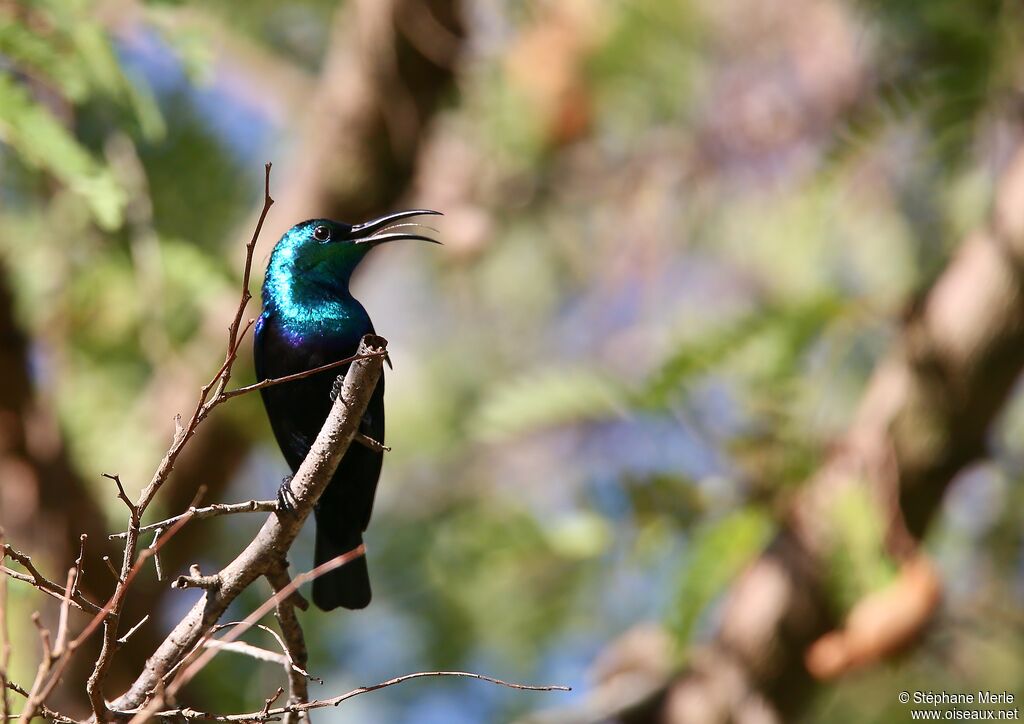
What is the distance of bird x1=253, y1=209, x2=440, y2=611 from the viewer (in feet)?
11.0

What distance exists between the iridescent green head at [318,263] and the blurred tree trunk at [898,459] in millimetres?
2106

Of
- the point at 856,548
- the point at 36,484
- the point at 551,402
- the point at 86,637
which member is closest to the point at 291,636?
the point at 86,637

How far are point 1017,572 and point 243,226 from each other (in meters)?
4.07

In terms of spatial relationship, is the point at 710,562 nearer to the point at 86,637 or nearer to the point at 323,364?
the point at 323,364

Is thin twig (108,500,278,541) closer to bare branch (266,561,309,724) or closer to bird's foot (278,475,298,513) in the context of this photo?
bird's foot (278,475,298,513)

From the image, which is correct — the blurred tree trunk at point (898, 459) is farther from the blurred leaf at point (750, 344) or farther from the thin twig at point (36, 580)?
the thin twig at point (36, 580)

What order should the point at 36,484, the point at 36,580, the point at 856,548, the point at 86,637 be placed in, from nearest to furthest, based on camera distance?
1. the point at 86,637
2. the point at 36,580
3. the point at 856,548
4. the point at 36,484

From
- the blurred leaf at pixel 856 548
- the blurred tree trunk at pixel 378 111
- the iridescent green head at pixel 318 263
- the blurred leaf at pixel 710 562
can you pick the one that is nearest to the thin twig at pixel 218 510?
the iridescent green head at pixel 318 263

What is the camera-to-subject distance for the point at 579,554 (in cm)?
514

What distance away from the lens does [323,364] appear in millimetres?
3352

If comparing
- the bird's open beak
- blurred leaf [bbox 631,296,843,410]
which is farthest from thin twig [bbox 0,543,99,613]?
blurred leaf [bbox 631,296,843,410]

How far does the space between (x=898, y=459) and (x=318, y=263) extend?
95.0 inches

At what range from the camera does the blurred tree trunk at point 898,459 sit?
4.80 meters

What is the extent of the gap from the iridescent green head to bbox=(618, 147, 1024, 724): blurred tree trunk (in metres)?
2.11
